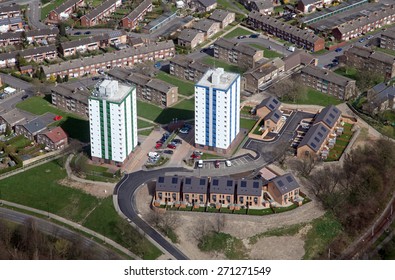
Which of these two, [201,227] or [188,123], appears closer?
[201,227]

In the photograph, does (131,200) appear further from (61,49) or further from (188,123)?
(61,49)

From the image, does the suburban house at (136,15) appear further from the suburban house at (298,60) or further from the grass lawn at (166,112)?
the suburban house at (298,60)

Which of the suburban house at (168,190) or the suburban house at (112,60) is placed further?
the suburban house at (112,60)

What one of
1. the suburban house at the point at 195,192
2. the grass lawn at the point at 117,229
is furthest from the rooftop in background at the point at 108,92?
the suburban house at the point at 195,192

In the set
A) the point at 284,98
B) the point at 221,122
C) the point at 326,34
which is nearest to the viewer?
the point at 221,122

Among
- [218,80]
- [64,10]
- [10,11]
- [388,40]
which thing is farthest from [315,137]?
[10,11]

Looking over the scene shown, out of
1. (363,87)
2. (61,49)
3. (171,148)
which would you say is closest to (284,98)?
(363,87)
